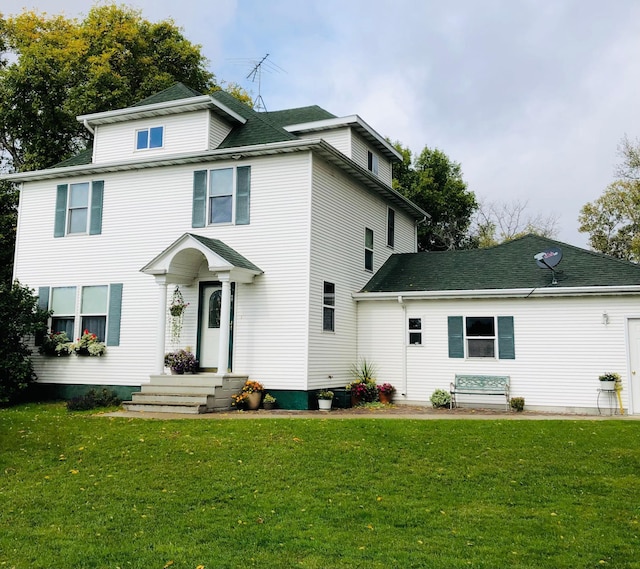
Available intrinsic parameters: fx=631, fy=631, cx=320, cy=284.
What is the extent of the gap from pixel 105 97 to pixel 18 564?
23.5 meters

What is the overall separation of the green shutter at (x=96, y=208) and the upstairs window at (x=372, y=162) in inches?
315

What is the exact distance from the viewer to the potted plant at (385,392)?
16234 mm

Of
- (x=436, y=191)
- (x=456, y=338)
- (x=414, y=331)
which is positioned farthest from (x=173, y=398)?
(x=436, y=191)

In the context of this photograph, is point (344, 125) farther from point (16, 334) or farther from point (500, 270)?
point (16, 334)

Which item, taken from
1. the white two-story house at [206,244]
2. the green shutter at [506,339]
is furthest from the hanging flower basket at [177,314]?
the green shutter at [506,339]

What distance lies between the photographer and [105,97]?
2575 centimetres

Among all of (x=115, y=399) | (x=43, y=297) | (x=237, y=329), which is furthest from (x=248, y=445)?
(x=43, y=297)

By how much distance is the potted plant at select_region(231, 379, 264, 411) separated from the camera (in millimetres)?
14266

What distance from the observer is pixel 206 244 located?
14.6m

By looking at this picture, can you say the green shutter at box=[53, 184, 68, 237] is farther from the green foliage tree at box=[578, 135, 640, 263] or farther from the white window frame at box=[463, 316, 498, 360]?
the green foliage tree at box=[578, 135, 640, 263]

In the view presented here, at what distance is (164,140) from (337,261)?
5773mm

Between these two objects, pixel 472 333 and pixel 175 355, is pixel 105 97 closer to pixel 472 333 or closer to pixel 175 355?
pixel 175 355

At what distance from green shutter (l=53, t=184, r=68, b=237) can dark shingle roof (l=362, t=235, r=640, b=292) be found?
8634 millimetres

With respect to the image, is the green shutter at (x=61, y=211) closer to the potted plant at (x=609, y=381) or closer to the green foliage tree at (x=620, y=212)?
the potted plant at (x=609, y=381)
